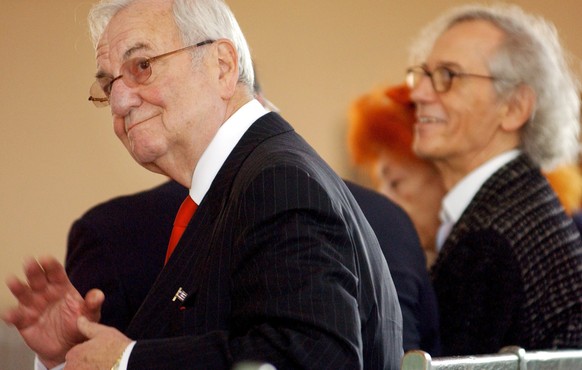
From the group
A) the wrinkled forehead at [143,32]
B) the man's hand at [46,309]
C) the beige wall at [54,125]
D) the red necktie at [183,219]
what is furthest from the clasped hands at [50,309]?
the beige wall at [54,125]

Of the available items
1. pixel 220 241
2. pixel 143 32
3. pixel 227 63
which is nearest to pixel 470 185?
pixel 227 63

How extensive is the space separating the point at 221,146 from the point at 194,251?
20 cm

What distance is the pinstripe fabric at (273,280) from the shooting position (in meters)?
1.43

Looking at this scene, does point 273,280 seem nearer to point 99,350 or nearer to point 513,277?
point 99,350

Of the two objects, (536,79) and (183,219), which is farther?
(536,79)

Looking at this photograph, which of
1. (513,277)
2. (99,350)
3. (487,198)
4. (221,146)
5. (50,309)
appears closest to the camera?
(99,350)

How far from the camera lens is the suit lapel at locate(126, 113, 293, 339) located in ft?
5.30

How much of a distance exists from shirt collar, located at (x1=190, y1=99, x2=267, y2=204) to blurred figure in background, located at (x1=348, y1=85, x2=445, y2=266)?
198 cm

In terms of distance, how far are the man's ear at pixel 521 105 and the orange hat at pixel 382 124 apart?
699mm

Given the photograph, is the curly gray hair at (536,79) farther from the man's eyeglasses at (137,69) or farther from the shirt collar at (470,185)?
the man's eyeglasses at (137,69)

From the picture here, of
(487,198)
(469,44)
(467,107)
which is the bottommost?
(487,198)

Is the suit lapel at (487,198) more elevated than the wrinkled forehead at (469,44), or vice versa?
the wrinkled forehead at (469,44)

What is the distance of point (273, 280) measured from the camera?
1.44 meters

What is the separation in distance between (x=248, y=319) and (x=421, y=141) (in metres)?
1.79
